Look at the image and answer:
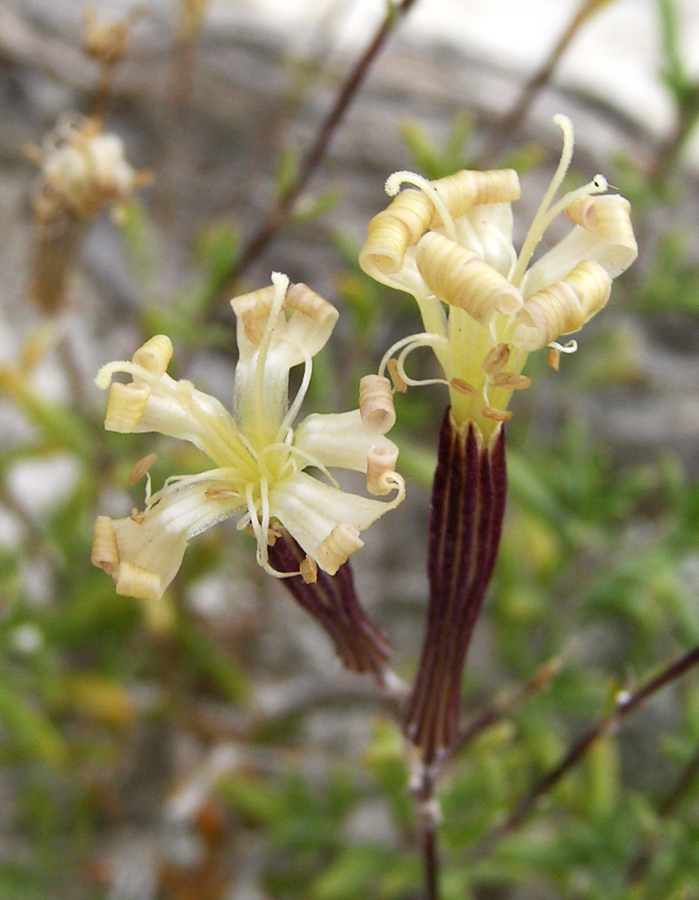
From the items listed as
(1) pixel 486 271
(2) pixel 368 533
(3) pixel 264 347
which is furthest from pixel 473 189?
(2) pixel 368 533

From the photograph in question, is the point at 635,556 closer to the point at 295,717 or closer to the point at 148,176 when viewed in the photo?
the point at 295,717

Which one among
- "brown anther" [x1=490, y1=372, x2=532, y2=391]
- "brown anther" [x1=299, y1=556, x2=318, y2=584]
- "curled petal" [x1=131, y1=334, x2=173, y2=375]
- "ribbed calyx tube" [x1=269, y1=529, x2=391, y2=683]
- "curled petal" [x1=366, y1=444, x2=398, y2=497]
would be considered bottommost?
"ribbed calyx tube" [x1=269, y1=529, x2=391, y2=683]

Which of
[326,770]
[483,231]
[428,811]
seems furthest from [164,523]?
[326,770]

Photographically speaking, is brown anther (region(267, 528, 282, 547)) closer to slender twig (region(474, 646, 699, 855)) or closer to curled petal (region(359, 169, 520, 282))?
curled petal (region(359, 169, 520, 282))

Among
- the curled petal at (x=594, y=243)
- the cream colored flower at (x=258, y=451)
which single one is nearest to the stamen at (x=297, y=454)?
the cream colored flower at (x=258, y=451)

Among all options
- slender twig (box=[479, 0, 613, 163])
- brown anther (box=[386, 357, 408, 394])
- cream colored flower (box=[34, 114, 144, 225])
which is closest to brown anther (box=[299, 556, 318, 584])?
brown anther (box=[386, 357, 408, 394])

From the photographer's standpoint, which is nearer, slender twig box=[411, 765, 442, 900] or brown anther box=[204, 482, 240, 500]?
brown anther box=[204, 482, 240, 500]

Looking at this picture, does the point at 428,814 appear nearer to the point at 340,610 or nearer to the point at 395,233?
the point at 340,610

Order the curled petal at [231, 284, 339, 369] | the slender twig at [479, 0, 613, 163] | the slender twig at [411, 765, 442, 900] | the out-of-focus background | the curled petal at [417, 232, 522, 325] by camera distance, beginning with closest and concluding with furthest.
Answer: the curled petal at [417, 232, 522, 325] < the curled petal at [231, 284, 339, 369] < the slender twig at [411, 765, 442, 900] < the slender twig at [479, 0, 613, 163] < the out-of-focus background
